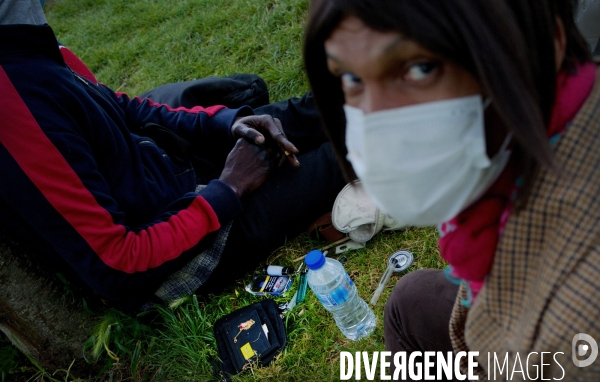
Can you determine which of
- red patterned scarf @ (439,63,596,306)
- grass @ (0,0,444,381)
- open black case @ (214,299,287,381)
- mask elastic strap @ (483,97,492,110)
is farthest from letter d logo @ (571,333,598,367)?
open black case @ (214,299,287,381)

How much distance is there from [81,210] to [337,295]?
42.8 inches

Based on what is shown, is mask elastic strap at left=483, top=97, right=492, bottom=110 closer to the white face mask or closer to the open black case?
the white face mask

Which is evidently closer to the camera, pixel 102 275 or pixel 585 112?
pixel 585 112

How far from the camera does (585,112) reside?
2.71ft

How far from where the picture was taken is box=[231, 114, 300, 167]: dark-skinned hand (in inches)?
95.7

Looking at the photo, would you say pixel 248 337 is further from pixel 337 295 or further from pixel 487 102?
pixel 487 102

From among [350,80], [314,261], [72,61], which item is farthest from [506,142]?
[72,61]

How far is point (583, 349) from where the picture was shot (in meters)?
0.86

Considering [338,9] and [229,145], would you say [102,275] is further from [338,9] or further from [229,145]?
[338,9]

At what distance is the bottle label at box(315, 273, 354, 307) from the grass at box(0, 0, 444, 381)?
0.53 ft

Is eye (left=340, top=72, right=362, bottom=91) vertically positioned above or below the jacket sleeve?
above

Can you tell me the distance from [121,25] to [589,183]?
5.66 meters

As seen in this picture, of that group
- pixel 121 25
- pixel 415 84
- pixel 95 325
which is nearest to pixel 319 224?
pixel 95 325

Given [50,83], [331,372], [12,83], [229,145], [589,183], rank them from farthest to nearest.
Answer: [229,145] < [331,372] < [50,83] < [12,83] < [589,183]
